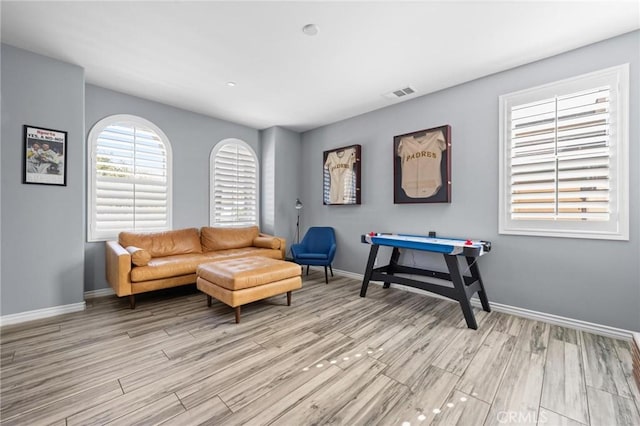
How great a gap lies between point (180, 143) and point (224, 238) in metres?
1.67

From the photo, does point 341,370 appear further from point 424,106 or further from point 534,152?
point 424,106

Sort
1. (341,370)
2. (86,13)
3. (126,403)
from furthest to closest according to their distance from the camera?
(86,13)
(341,370)
(126,403)

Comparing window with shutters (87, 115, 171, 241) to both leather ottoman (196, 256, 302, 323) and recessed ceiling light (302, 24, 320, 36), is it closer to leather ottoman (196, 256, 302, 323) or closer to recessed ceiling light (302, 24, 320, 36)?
leather ottoman (196, 256, 302, 323)

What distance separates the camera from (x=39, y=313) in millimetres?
2773

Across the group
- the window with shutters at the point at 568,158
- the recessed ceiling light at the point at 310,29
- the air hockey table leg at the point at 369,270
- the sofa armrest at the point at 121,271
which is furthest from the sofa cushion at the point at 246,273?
the window with shutters at the point at 568,158

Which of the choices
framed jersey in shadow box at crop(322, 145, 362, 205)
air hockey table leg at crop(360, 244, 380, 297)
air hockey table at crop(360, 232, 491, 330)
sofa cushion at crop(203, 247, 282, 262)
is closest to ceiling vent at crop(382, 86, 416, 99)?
framed jersey in shadow box at crop(322, 145, 362, 205)

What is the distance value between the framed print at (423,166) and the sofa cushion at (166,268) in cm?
292

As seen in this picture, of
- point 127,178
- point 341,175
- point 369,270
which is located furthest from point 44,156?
point 369,270

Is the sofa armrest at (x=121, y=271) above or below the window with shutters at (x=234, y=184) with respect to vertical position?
below

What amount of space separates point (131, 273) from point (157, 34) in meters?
2.47

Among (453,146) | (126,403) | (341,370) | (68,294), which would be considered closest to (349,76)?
Result: (453,146)

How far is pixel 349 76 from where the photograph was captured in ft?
10.4

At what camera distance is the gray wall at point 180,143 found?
348 cm

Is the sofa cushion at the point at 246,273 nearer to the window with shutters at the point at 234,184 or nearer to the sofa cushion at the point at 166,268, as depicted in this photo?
the sofa cushion at the point at 166,268
